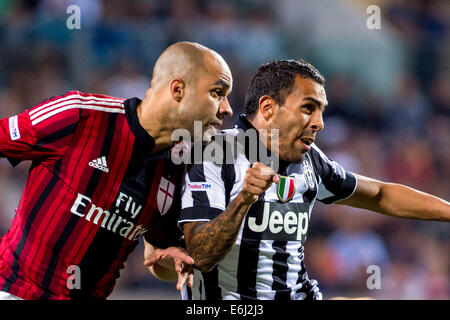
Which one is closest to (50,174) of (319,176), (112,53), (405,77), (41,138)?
(41,138)

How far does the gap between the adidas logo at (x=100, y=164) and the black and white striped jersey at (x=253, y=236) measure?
1.39 feet

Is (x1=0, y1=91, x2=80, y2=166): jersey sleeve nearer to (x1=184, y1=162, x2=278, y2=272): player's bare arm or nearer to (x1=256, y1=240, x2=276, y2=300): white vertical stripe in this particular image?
(x1=184, y1=162, x2=278, y2=272): player's bare arm

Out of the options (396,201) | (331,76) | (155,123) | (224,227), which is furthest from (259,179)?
(331,76)

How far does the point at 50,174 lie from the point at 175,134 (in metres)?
0.65

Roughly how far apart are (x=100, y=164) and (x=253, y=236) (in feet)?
2.81

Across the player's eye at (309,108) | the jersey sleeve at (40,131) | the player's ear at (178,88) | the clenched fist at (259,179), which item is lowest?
the clenched fist at (259,179)

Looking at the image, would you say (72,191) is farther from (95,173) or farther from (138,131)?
(138,131)

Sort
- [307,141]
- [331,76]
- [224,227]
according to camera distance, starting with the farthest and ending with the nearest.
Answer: [331,76]
[307,141]
[224,227]

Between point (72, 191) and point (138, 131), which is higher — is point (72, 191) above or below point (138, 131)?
below

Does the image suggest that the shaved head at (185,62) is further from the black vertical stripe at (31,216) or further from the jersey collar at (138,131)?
the black vertical stripe at (31,216)

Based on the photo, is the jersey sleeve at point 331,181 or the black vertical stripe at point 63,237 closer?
the black vertical stripe at point 63,237

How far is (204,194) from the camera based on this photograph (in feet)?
9.78

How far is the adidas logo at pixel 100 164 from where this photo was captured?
2.96m

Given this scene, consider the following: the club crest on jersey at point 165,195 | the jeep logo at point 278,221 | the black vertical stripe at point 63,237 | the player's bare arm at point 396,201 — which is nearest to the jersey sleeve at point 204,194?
the club crest on jersey at point 165,195
